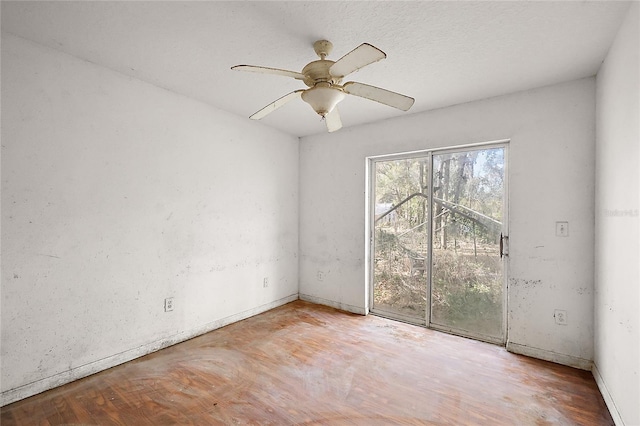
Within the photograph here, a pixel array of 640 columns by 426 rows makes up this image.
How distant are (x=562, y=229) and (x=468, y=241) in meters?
0.76

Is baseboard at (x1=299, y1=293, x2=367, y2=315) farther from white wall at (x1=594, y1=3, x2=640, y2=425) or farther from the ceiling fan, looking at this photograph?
the ceiling fan

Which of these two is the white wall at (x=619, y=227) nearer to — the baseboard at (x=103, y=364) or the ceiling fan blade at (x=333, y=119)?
the ceiling fan blade at (x=333, y=119)

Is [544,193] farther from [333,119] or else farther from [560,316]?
[333,119]

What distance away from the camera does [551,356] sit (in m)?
2.45

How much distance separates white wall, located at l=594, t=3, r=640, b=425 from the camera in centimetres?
152

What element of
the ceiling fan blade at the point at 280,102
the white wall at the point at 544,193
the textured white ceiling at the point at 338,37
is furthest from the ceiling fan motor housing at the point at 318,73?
the white wall at the point at 544,193

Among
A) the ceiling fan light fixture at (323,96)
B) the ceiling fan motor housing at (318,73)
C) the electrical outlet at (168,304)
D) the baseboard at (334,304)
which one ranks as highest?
the ceiling fan motor housing at (318,73)

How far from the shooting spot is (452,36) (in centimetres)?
182

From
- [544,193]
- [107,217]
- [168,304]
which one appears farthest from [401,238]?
[107,217]

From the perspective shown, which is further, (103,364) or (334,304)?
(334,304)

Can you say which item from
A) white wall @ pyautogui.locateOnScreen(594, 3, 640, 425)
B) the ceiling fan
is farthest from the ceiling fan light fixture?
white wall @ pyautogui.locateOnScreen(594, 3, 640, 425)

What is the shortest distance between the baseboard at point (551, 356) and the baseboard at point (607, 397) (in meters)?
0.06

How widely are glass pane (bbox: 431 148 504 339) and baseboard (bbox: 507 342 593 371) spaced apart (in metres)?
0.20

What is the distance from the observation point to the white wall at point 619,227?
1.52 metres
